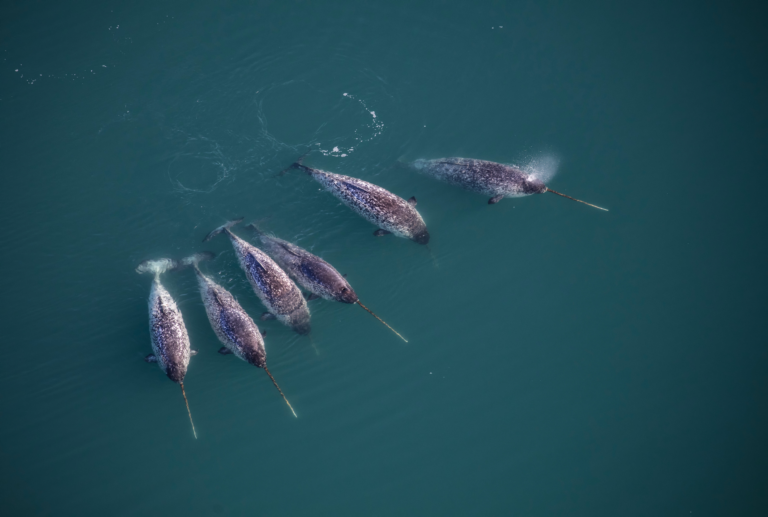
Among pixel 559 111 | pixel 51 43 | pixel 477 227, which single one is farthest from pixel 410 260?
pixel 51 43

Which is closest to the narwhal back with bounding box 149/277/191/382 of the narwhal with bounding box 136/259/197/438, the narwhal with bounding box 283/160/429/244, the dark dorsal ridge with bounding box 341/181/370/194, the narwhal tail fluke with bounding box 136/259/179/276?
the narwhal with bounding box 136/259/197/438

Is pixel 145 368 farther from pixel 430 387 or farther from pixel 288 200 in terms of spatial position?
pixel 430 387

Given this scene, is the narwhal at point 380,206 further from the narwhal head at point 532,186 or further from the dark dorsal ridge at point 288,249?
the narwhal head at point 532,186

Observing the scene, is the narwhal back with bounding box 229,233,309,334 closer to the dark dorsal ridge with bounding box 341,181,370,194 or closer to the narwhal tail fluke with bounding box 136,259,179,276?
the narwhal tail fluke with bounding box 136,259,179,276

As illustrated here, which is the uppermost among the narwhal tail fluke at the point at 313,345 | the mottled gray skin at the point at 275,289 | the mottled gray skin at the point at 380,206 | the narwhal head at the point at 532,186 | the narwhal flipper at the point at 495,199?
the narwhal head at the point at 532,186

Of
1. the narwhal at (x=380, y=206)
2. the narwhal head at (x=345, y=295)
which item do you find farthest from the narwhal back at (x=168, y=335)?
the narwhal at (x=380, y=206)

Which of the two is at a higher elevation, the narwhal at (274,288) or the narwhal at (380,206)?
the narwhal at (380,206)

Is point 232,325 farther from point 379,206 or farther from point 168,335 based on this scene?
point 379,206

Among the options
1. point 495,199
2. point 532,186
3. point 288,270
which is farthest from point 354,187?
point 532,186
